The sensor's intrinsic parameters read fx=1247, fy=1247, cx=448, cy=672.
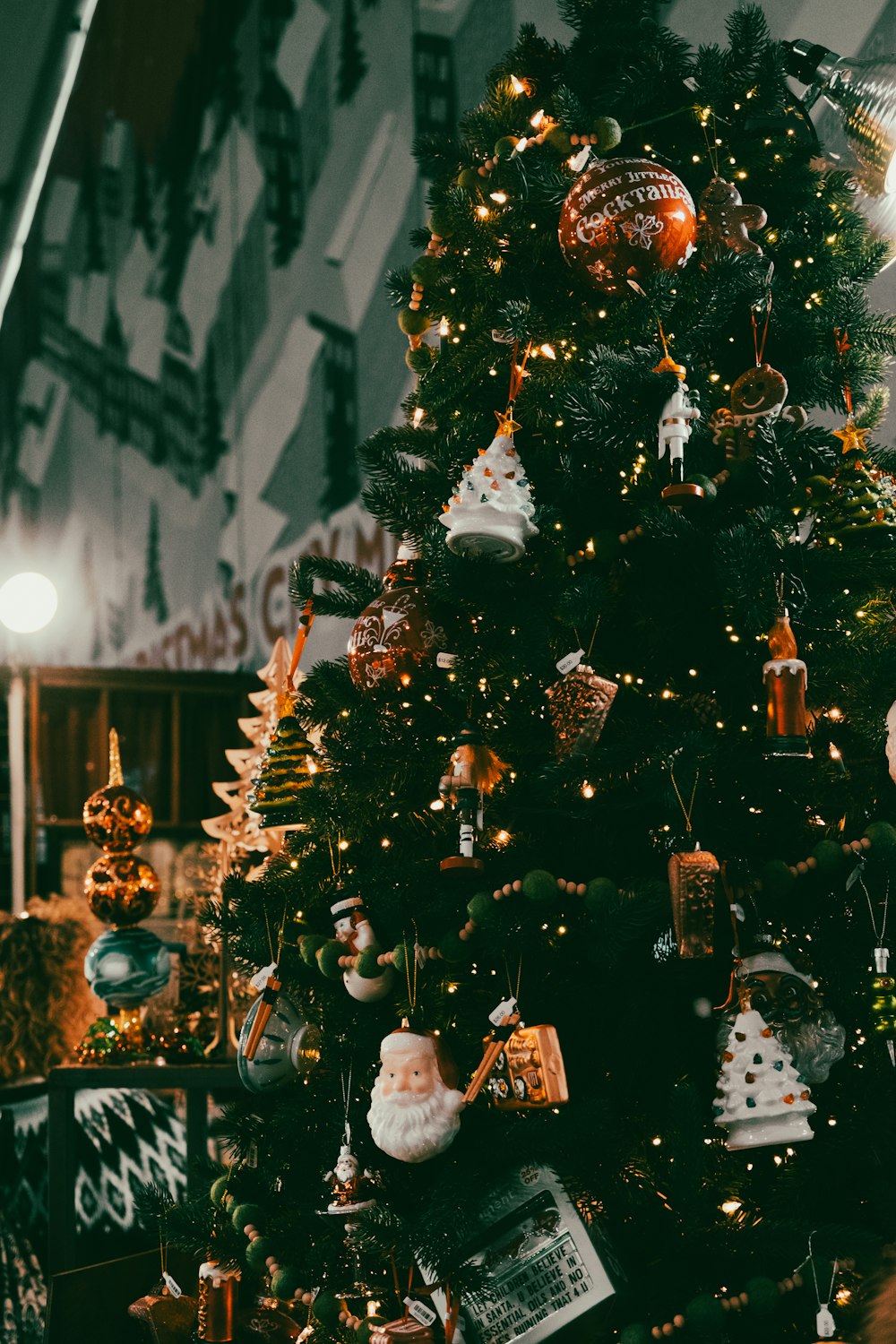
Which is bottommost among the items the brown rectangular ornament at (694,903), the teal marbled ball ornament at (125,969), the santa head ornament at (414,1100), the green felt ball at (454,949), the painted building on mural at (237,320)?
the santa head ornament at (414,1100)

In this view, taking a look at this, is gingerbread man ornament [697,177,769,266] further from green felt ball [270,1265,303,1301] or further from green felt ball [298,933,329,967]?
green felt ball [270,1265,303,1301]

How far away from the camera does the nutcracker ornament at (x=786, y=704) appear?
1.42 metres

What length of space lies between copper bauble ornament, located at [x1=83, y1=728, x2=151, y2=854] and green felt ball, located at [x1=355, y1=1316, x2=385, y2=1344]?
1.62 meters

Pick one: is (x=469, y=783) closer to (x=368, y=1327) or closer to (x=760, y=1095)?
(x=760, y=1095)

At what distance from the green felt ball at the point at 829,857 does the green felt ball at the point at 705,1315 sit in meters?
0.48

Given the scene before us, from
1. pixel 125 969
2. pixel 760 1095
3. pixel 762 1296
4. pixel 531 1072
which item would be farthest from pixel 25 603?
pixel 762 1296

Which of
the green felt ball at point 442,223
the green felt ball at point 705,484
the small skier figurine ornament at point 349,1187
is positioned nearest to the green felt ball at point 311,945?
the small skier figurine ornament at point 349,1187

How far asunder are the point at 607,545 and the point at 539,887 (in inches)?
18.1

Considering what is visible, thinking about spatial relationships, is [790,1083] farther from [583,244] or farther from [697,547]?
[583,244]

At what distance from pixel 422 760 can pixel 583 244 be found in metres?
0.71

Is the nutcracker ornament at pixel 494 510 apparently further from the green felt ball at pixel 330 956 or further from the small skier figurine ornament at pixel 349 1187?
the small skier figurine ornament at pixel 349 1187

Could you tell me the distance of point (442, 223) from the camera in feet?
5.85

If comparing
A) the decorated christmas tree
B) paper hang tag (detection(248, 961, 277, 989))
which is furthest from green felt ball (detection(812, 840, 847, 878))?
paper hang tag (detection(248, 961, 277, 989))

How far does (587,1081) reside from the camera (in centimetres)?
151
